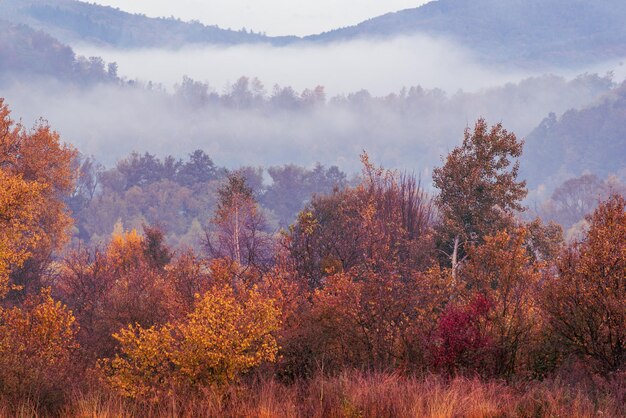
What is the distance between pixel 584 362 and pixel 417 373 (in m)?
4.43

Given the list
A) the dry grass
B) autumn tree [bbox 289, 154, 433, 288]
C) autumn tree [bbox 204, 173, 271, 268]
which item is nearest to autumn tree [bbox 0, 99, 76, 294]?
autumn tree [bbox 204, 173, 271, 268]

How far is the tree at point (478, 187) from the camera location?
37125mm

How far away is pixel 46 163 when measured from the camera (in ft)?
170

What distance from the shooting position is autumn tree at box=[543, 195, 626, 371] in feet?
59.8

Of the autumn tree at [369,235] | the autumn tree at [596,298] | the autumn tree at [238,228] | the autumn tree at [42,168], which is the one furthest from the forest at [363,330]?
the autumn tree at [42,168]

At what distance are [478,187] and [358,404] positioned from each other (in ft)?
84.5

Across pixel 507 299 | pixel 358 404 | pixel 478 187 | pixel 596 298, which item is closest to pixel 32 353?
pixel 358 404

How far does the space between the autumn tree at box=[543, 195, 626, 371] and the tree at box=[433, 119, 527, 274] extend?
685 inches

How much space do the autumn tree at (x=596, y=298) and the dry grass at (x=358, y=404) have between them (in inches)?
137

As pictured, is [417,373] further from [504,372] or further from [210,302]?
[210,302]

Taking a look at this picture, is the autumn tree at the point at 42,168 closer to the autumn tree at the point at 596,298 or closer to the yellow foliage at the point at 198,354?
the yellow foliage at the point at 198,354

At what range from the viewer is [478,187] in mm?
37594

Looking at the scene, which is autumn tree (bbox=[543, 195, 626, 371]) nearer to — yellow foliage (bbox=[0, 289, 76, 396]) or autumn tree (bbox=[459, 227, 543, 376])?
autumn tree (bbox=[459, 227, 543, 376])

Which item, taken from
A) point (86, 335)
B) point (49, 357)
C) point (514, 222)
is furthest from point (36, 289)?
point (514, 222)
